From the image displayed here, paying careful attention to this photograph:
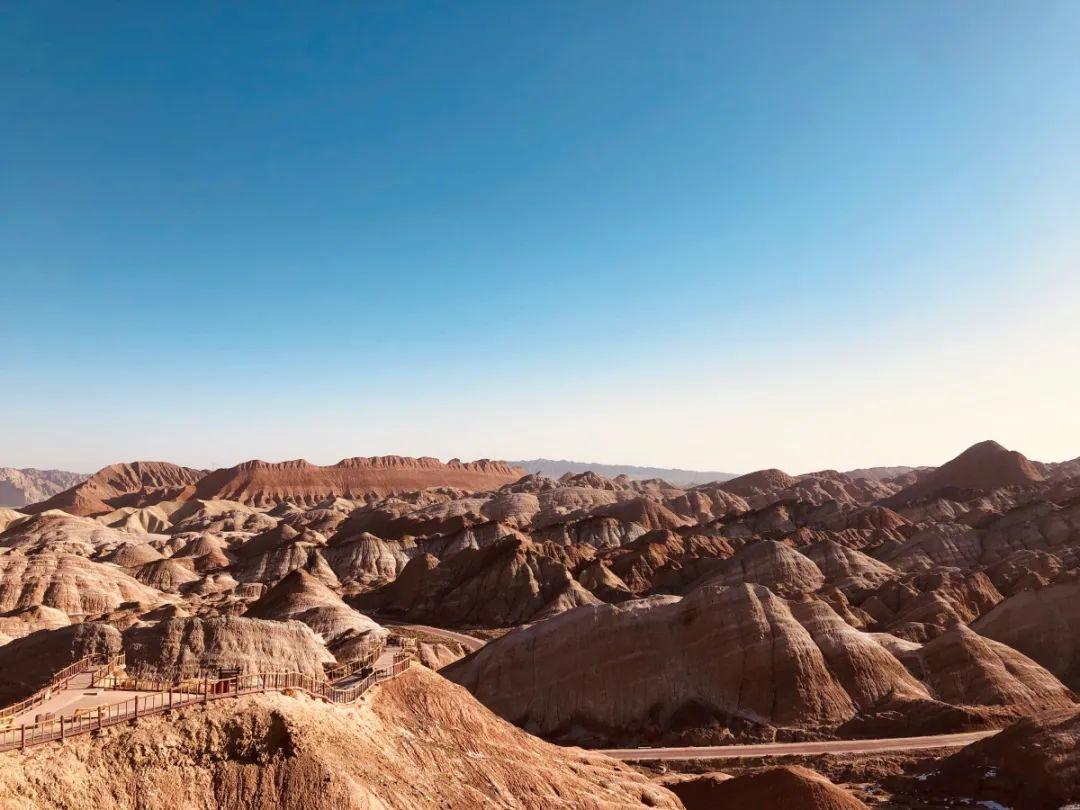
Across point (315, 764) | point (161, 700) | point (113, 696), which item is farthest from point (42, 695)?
point (315, 764)

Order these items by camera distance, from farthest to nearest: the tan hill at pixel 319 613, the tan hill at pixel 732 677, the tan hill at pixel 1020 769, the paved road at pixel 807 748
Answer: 1. the tan hill at pixel 319 613
2. the tan hill at pixel 732 677
3. the paved road at pixel 807 748
4. the tan hill at pixel 1020 769

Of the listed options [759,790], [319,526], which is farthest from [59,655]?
[319,526]

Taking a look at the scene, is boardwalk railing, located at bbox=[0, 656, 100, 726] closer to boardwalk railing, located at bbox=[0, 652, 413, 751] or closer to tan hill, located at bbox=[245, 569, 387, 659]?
boardwalk railing, located at bbox=[0, 652, 413, 751]

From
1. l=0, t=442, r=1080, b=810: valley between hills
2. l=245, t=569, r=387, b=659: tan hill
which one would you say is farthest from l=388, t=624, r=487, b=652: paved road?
l=245, t=569, r=387, b=659: tan hill

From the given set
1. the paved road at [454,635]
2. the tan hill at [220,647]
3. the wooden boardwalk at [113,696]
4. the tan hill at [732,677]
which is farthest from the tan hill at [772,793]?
the paved road at [454,635]

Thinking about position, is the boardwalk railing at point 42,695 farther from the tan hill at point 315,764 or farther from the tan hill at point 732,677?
the tan hill at point 732,677

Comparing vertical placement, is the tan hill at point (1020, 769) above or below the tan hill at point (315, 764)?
below

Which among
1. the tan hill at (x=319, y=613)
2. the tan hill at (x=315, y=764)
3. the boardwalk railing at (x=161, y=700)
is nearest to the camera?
the tan hill at (x=315, y=764)
